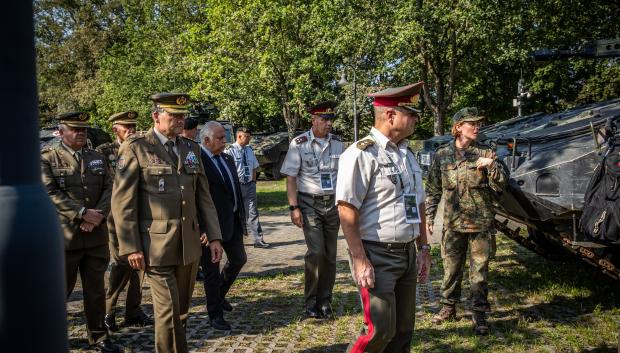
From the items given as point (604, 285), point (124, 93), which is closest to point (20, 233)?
point (604, 285)

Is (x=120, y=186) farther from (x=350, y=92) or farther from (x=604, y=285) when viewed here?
(x=350, y=92)


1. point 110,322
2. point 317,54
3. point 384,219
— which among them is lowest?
point 110,322

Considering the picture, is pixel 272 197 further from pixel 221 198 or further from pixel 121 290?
pixel 121 290

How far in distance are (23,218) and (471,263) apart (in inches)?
178

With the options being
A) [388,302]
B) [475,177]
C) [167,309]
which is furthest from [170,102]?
[475,177]

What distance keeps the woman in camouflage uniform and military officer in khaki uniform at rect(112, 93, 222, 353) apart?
7.44ft

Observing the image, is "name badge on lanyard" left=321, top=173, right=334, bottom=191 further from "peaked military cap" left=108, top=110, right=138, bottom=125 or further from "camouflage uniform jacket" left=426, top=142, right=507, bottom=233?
"peaked military cap" left=108, top=110, right=138, bottom=125

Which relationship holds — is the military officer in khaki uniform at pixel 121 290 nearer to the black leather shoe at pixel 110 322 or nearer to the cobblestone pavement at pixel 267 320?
the black leather shoe at pixel 110 322

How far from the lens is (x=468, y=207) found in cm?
536

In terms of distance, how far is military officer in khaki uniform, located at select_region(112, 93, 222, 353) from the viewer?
12.8 ft

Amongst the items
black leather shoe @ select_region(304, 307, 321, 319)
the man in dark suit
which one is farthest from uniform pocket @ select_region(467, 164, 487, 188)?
the man in dark suit

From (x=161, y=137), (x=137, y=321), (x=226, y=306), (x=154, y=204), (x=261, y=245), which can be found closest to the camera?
(x=154, y=204)

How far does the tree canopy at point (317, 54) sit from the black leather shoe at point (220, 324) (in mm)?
18315

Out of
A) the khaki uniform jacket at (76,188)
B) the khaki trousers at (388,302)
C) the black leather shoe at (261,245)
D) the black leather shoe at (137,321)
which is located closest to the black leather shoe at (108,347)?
the black leather shoe at (137,321)
